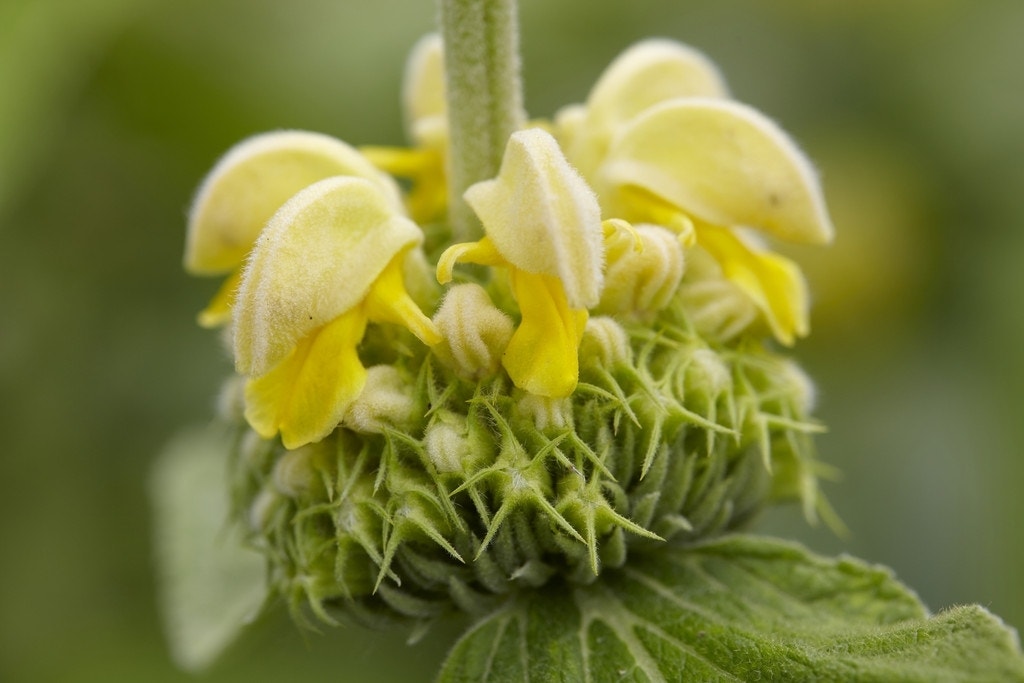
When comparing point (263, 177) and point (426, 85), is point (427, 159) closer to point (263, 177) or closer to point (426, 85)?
point (426, 85)

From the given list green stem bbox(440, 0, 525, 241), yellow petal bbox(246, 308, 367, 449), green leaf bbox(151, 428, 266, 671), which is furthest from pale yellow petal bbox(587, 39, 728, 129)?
green leaf bbox(151, 428, 266, 671)

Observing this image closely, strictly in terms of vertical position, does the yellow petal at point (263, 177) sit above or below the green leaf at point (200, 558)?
above

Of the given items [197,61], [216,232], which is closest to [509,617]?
[216,232]

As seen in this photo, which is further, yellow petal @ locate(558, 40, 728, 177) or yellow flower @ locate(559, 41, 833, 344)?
yellow petal @ locate(558, 40, 728, 177)

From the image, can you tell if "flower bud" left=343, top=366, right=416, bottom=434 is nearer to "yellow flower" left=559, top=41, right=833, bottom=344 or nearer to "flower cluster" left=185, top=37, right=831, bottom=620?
"flower cluster" left=185, top=37, right=831, bottom=620

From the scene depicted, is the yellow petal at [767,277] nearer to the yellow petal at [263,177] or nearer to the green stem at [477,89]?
the green stem at [477,89]

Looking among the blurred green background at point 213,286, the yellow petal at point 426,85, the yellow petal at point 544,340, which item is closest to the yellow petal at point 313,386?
the yellow petal at point 544,340
